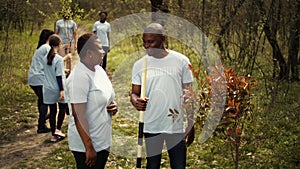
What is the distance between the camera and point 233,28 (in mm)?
8195

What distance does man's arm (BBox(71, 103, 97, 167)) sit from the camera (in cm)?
351

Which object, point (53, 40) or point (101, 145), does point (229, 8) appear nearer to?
point (53, 40)

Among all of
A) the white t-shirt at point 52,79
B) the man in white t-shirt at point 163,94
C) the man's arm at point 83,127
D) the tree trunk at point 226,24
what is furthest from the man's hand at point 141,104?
the tree trunk at point 226,24

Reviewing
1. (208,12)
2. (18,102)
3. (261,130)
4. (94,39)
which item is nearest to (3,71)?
(18,102)

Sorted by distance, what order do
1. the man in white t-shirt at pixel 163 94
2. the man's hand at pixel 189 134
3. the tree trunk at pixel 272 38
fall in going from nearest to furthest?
the man in white t-shirt at pixel 163 94
the man's hand at pixel 189 134
the tree trunk at pixel 272 38

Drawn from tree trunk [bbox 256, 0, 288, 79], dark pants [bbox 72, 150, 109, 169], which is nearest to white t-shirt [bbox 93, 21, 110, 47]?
tree trunk [bbox 256, 0, 288, 79]

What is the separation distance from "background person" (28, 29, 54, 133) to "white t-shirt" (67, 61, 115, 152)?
367 cm

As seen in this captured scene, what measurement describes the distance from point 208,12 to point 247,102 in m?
4.39

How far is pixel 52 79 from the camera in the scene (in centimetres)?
694

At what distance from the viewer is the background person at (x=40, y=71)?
721 centimetres

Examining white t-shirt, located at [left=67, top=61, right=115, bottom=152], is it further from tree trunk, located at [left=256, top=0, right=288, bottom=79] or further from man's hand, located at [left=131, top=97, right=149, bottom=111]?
tree trunk, located at [left=256, top=0, right=288, bottom=79]

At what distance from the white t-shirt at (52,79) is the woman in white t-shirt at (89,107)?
3.13 meters

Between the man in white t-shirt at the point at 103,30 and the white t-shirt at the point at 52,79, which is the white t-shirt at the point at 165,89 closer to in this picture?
the white t-shirt at the point at 52,79

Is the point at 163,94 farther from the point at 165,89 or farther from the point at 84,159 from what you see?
the point at 84,159
